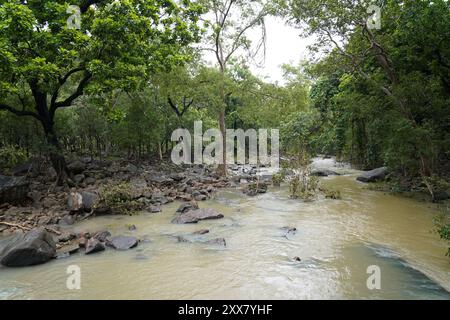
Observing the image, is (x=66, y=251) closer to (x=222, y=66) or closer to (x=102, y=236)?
(x=102, y=236)

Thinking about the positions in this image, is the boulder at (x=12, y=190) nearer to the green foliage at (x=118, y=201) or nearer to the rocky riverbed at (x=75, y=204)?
the rocky riverbed at (x=75, y=204)

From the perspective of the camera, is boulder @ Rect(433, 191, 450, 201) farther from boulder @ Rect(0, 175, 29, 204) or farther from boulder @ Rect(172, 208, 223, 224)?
boulder @ Rect(0, 175, 29, 204)

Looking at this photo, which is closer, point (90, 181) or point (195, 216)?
point (195, 216)

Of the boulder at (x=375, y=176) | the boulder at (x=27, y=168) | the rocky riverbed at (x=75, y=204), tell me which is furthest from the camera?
the boulder at (x=375, y=176)

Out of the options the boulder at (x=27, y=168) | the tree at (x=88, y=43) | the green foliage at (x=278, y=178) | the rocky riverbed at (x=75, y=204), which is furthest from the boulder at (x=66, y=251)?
the green foliage at (x=278, y=178)

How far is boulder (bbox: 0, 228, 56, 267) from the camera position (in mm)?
6078

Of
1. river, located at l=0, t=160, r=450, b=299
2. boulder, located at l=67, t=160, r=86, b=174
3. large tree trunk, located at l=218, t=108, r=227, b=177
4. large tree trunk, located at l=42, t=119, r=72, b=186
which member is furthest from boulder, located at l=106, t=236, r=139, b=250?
large tree trunk, located at l=218, t=108, r=227, b=177

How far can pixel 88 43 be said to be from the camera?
1012cm

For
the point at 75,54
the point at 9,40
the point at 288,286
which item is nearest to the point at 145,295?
the point at 288,286

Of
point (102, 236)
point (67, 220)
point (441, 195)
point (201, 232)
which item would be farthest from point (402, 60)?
point (67, 220)

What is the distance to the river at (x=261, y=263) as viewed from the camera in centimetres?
494

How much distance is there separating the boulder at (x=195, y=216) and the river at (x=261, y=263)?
0.95 feet

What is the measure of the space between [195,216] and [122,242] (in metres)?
2.68

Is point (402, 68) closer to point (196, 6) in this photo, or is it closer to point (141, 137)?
point (196, 6)
